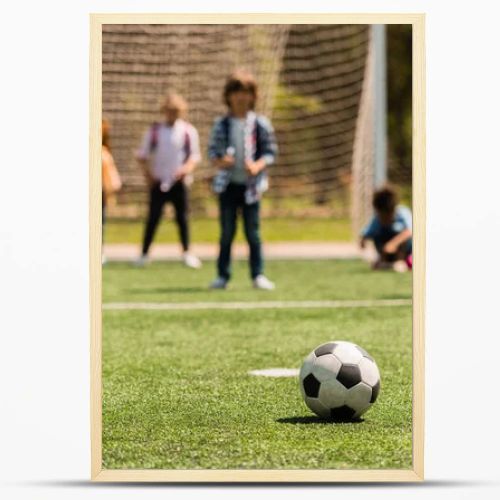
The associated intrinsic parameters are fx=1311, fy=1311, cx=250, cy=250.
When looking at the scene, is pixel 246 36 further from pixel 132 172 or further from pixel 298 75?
pixel 132 172

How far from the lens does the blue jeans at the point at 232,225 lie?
36.4 ft

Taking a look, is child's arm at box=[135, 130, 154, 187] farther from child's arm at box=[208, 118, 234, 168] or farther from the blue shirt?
child's arm at box=[208, 118, 234, 168]

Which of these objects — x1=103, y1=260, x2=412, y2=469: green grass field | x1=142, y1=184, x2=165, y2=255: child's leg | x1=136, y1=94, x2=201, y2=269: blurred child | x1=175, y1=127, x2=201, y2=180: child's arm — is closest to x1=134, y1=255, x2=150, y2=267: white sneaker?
x1=136, y1=94, x2=201, y2=269: blurred child

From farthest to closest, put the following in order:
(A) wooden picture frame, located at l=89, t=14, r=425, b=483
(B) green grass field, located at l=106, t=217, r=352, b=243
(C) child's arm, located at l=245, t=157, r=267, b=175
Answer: (B) green grass field, located at l=106, t=217, r=352, b=243 < (C) child's arm, located at l=245, t=157, r=267, b=175 < (A) wooden picture frame, located at l=89, t=14, r=425, b=483

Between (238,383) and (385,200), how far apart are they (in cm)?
677

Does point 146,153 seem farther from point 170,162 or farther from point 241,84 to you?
point 241,84

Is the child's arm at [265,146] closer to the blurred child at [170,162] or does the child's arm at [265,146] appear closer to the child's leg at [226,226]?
the child's leg at [226,226]

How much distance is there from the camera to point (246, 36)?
1766 centimetres

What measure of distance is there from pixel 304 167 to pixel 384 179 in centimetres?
928

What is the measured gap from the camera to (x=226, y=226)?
37.0 feet

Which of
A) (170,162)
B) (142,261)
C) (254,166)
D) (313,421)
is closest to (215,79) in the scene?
→ (170,162)

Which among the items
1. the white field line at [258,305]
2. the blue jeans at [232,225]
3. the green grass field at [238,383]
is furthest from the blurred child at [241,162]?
the white field line at [258,305]

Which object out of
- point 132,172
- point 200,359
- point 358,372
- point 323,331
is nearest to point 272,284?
point 323,331

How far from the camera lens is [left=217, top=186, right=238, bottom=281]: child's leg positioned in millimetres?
11219
